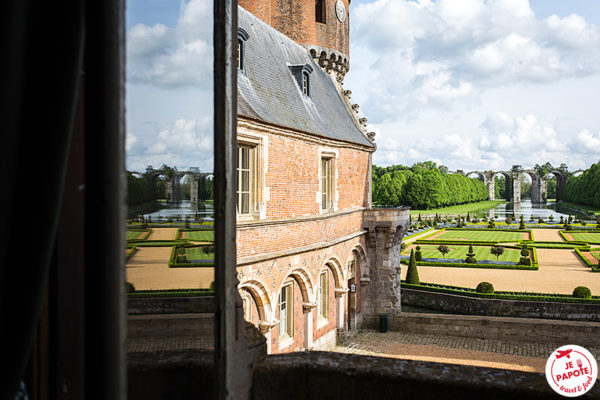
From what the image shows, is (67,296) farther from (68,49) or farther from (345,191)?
(345,191)

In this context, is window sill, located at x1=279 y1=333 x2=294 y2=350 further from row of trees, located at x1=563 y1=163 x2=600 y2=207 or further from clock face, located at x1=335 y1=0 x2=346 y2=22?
row of trees, located at x1=563 y1=163 x2=600 y2=207

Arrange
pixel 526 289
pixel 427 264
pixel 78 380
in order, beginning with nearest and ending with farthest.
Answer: pixel 78 380 < pixel 526 289 < pixel 427 264

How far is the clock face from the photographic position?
22688 mm

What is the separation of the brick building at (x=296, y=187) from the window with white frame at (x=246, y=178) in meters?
0.03

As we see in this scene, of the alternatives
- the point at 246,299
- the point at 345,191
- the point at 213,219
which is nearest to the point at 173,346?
the point at 213,219

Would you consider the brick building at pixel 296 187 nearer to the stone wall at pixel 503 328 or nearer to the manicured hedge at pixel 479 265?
the stone wall at pixel 503 328

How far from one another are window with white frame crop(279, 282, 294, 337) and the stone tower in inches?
476

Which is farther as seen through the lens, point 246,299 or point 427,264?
point 427,264

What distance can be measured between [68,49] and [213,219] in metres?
0.90

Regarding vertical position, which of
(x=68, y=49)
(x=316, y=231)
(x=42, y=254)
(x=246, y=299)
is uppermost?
(x=68, y=49)

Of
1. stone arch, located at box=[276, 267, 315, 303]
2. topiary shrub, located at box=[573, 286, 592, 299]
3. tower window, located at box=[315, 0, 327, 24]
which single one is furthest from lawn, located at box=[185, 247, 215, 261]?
tower window, located at box=[315, 0, 327, 24]

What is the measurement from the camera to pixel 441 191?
72.8 meters

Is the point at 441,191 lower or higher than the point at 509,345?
higher

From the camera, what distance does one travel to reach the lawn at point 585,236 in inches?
1439
